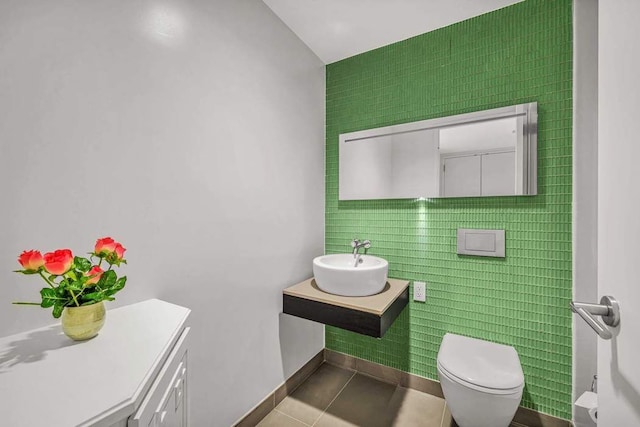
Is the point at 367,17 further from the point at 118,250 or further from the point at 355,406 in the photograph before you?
the point at 355,406

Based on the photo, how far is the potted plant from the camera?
653 millimetres

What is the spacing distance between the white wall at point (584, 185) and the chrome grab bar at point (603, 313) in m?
1.04

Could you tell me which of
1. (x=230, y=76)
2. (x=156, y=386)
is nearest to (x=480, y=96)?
(x=230, y=76)

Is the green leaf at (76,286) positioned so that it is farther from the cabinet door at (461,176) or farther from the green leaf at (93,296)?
the cabinet door at (461,176)

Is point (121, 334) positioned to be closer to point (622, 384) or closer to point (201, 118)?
point (201, 118)

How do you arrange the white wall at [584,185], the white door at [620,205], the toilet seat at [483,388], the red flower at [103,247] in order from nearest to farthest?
the white door at [620,205] < the red flower at [103,247] < the toilet seat at [483,388] < the white wall at [584,185]

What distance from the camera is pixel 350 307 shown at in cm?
147

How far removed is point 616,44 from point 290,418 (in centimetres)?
203

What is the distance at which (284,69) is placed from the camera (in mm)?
1767

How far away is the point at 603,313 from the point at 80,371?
1134 mm

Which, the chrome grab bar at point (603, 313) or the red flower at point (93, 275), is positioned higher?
the red flower at point (93, 275)

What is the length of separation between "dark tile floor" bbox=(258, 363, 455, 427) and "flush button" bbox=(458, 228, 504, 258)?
39.1 inches

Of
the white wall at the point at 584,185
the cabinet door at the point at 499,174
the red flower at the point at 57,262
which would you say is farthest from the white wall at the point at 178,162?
the white wall at the point at 584,185

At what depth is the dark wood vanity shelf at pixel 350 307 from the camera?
4.63 ft
